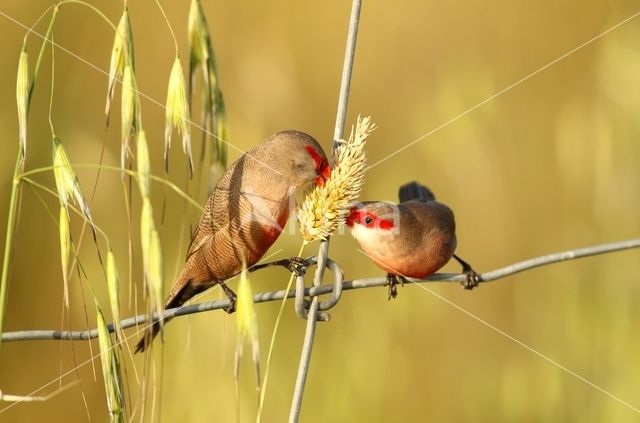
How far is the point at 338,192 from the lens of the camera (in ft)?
4.99

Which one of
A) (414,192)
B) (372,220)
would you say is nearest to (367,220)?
(372,220)

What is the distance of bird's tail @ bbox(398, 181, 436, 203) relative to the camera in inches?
119

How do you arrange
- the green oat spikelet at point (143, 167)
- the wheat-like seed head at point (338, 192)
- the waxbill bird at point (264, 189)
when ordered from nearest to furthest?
the green oat spikelet at point (143, 167) < the wheat-like seed head at point (338, 192) < the waxbill bird at point (264, 189)

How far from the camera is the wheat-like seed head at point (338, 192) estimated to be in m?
1.49

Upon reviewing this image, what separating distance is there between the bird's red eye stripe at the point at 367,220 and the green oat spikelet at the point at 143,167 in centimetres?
121

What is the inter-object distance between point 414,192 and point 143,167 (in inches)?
76.0

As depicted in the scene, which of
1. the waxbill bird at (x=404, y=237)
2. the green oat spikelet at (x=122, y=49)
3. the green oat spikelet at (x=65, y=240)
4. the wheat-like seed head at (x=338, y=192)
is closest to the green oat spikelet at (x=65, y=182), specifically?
the green oat spikelet at (x=65, y=240)

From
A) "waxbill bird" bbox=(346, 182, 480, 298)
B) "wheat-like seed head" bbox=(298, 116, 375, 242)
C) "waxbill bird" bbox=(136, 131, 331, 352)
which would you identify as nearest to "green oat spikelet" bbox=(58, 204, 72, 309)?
"wheat-like seed head" bbox=(298, 116, 375, 242)

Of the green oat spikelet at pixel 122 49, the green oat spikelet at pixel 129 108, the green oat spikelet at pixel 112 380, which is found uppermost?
the green oat spikelet at pixel 122 49

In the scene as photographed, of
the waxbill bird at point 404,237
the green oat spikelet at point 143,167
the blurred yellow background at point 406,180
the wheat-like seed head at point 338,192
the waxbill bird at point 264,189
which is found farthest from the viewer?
the blurred yellow background at point 406,180

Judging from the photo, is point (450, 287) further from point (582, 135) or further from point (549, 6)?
point (549, 6)

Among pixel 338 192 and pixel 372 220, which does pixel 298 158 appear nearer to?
pixel 372 220

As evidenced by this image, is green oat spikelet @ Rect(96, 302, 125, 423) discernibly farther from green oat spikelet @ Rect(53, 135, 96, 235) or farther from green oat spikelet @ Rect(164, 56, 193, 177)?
green oat spikelet @ Rect(164, 56, 193, 177)

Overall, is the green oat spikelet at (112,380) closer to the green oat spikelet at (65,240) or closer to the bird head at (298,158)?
the green oat spikelet at (65,240)
